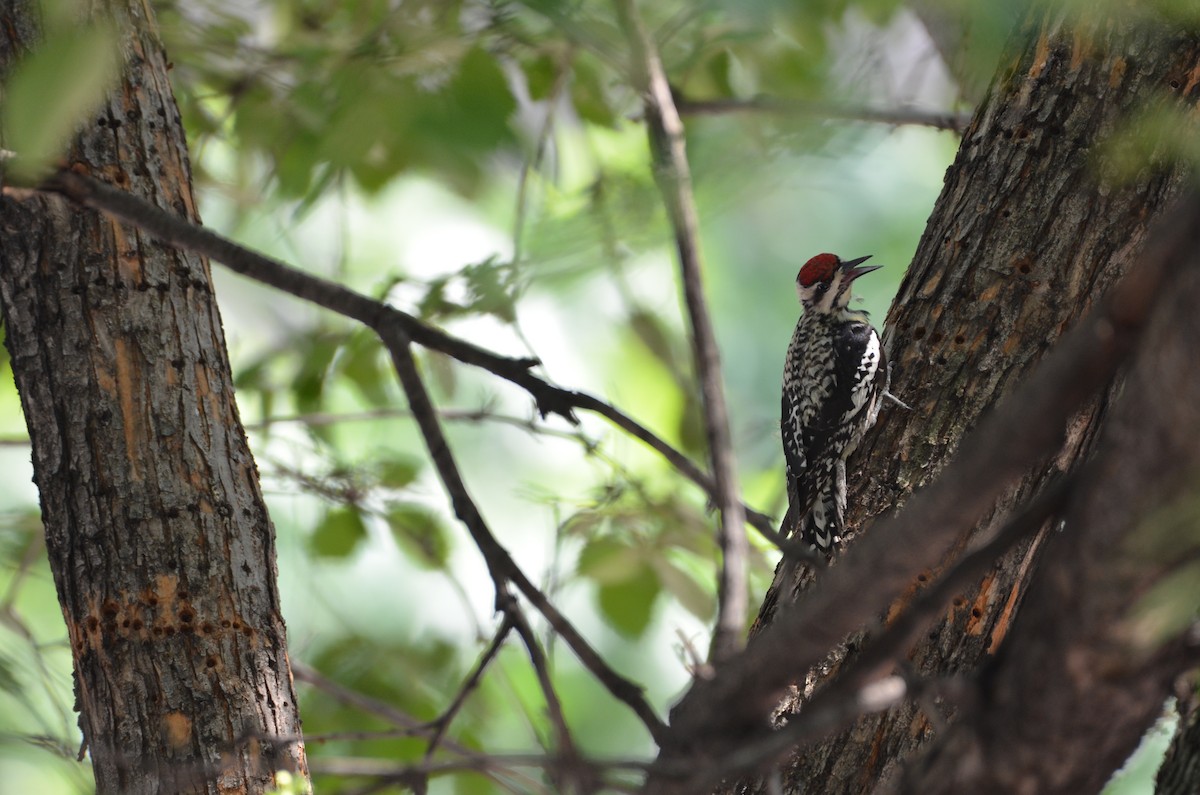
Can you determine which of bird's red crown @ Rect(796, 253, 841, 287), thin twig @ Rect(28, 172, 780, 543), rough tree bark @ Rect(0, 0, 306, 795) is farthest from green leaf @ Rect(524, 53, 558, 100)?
bird's red crown @ Rect(796, 253, 841, 287)

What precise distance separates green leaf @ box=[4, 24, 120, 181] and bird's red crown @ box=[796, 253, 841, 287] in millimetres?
3209

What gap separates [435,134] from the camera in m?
0.83

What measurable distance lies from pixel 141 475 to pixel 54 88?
4.31ft

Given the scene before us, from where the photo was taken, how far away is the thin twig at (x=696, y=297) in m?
0.79

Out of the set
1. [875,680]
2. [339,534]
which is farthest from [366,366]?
[875,680]

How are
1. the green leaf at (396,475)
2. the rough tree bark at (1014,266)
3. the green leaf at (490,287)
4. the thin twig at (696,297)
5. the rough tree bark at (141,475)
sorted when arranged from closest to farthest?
the thin twig at (696,297) → the green leaf at (490,287) → the rough tree bark at (141,475) → the rough tree bark at (1014,266) → the green leaf at (396,475)

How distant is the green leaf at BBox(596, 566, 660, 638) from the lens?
2.66 meters

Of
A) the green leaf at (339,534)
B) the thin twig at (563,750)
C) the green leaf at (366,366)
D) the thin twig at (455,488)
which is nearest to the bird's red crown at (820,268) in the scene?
the green leaf at (366,366)

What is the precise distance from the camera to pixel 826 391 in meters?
3.28

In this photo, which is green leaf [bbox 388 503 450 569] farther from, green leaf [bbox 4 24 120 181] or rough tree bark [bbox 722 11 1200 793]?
green leaf [bbox 4 24 120 181]

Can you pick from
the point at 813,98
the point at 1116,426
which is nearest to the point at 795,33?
the point at 813,98

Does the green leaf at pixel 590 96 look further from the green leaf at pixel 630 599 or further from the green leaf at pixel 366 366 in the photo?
the green leaf at pixel 630 599

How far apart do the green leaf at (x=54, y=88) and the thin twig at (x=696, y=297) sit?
1.13 ft

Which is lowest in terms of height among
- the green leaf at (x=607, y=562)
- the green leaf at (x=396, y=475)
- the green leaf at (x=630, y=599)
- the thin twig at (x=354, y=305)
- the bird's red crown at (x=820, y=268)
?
the thin twig at (x=354, y=305)
